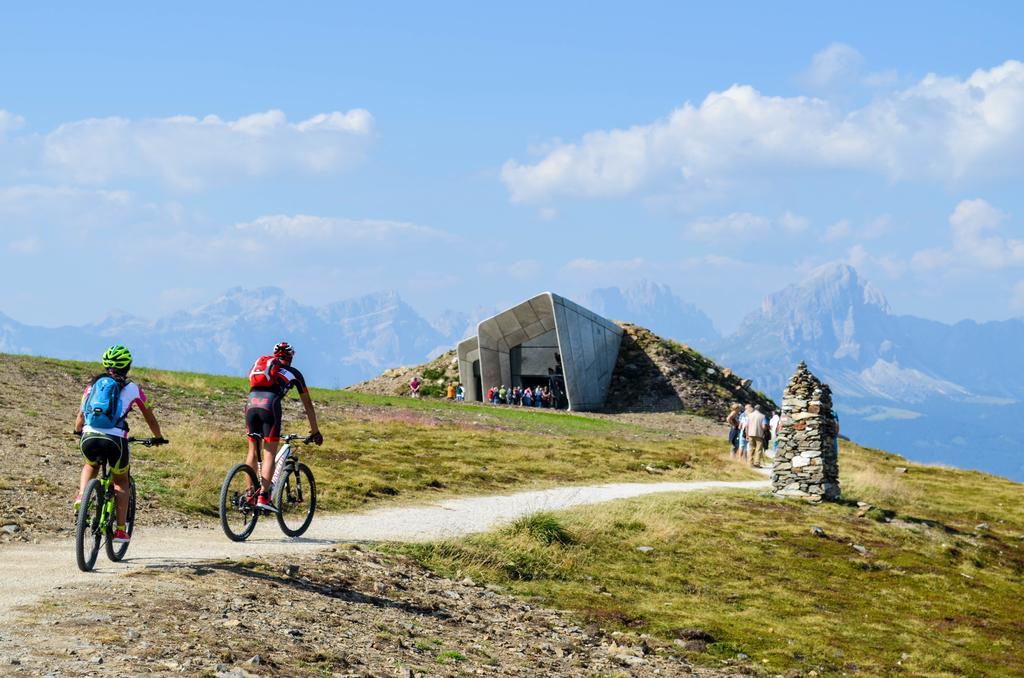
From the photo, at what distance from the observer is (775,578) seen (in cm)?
2092

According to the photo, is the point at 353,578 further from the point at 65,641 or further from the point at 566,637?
the point at 65,641

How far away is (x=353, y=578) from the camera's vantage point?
1476 centimetres

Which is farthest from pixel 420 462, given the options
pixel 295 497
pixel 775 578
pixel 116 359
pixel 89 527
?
pixel 116 359

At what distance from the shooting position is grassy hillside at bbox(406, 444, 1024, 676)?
16.7m

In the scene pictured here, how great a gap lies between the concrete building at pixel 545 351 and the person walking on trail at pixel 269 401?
56.2 meters

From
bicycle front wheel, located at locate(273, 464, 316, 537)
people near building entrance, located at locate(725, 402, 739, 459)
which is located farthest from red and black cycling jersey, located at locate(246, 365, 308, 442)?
people near building entrance, located at locate(725, 402, 739, 459)

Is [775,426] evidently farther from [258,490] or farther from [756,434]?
[258,490]

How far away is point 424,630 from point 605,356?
6545 centimetres

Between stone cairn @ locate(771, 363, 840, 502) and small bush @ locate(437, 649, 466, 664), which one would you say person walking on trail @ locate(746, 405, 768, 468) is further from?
small bush @ locate(437, 649, 466, 664)

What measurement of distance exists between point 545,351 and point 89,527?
66889mm

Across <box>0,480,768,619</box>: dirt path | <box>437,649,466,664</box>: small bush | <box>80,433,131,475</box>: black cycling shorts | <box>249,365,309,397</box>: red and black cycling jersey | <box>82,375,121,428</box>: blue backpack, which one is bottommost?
<box>437,649,466,664</box>: small bush

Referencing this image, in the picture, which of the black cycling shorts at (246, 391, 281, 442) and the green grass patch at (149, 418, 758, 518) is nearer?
the black cycling shorts at (246, 391, 281, 442)

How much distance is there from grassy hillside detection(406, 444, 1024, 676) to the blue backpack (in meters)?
5.91

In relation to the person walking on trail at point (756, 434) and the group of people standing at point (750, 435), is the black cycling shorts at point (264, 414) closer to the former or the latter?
the group of people standing at point (750, 435)
